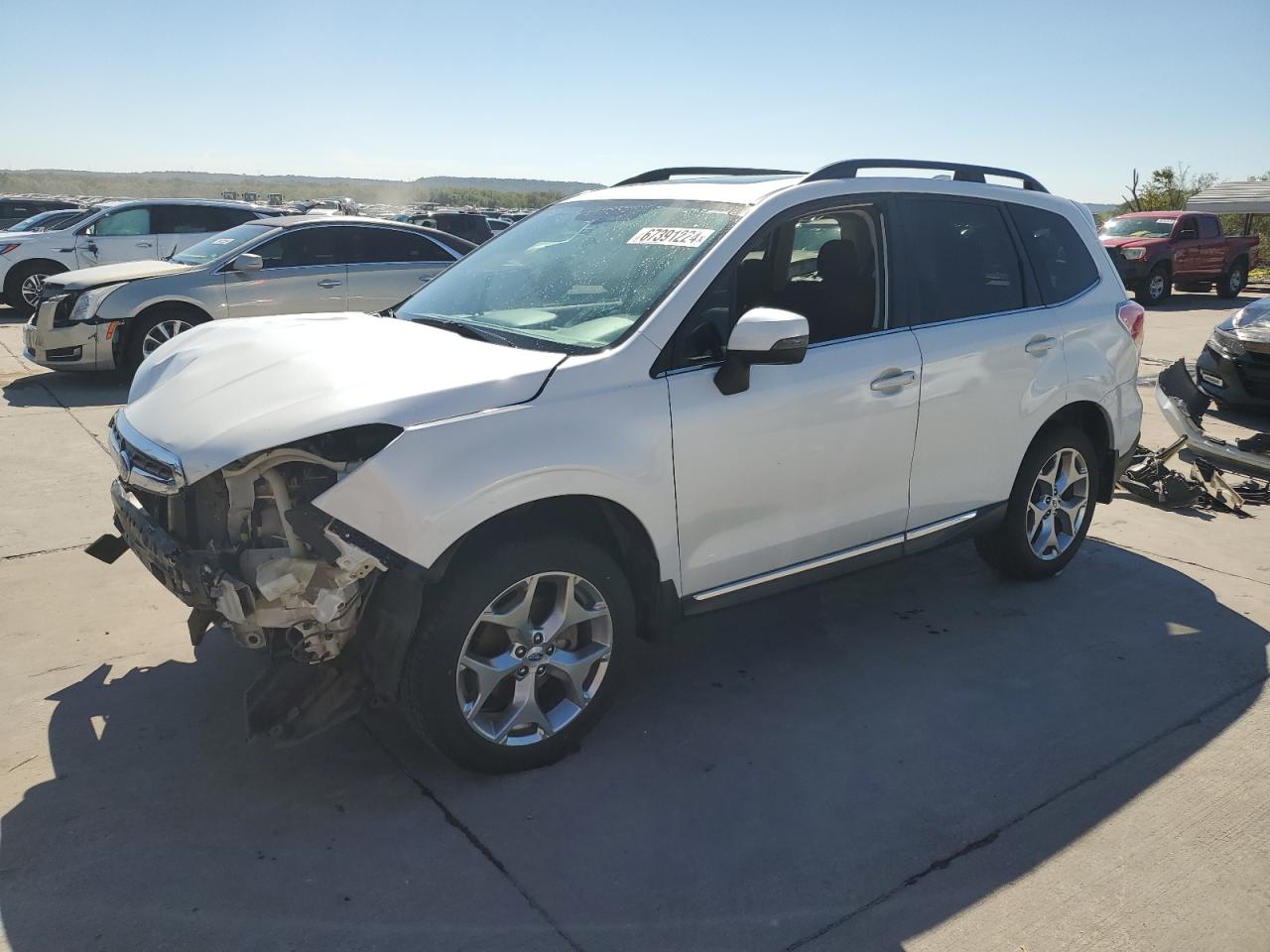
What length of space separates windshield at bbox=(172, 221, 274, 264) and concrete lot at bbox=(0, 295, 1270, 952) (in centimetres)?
592

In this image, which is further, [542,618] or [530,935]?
[542,618]

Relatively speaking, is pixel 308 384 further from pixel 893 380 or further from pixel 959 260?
pixel 959 260

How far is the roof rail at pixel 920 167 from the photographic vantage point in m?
4.17

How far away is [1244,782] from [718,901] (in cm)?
199

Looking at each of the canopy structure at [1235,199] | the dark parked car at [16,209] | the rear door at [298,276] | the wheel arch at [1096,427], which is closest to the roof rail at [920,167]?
the wheel arch at [1096,427]

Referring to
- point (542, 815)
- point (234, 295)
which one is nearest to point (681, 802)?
point (542, 815)

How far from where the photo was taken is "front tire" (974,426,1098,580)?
4906 mm

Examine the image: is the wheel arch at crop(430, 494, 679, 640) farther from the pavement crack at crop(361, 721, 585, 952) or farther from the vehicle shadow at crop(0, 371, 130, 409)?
the vehicle shadow at crop(0, 371, 130, 409)

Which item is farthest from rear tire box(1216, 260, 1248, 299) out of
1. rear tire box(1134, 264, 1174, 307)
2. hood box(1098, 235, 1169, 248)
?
hood box(1098, 235, 1169, 248)

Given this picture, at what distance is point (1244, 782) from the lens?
3.49m

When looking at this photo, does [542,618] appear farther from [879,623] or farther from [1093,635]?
[1093,635]

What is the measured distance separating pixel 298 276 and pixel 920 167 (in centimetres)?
731

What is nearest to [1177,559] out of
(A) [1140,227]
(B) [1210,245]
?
(A) [1140,227]

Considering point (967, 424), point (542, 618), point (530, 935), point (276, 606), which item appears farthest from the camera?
point (967, 424)
